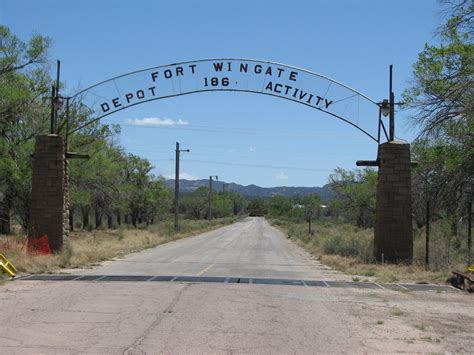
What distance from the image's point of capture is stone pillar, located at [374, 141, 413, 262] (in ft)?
65.9

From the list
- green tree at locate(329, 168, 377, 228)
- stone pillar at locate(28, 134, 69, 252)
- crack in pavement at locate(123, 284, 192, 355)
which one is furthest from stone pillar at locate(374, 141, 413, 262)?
green tree at locate(329, 168, 377, 228)

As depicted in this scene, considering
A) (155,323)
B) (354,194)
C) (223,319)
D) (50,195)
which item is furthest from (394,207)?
(354,194)

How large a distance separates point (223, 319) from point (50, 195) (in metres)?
12.8

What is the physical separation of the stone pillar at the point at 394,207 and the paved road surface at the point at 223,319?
626cm

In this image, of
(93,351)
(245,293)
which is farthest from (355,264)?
(93,351)

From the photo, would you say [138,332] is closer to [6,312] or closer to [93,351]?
[93,351]

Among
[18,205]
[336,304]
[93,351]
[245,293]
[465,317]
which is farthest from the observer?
[18,205]

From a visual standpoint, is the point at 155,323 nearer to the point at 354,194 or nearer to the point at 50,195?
the point at 50,195

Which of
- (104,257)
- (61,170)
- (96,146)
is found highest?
(96,146)

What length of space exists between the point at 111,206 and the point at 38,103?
24404 millimetres

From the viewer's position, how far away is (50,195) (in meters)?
20.6

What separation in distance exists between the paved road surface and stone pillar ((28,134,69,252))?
21.5 ft

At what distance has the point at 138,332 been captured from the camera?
8289 mm

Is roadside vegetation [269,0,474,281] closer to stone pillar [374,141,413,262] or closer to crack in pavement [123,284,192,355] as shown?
stone pillar [374,141,413,262]
